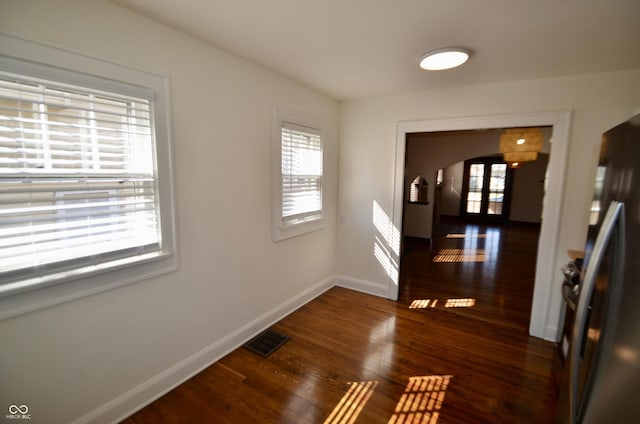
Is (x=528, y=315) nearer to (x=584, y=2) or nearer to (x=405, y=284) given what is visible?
(x=405, y=284)

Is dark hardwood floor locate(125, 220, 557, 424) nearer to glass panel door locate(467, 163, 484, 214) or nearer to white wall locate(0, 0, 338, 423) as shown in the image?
white wall locate(0, 0, 338, 423)

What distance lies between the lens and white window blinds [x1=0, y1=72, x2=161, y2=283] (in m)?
1.35

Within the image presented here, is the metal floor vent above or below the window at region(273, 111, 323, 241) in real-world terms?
below

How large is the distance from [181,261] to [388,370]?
184 cm

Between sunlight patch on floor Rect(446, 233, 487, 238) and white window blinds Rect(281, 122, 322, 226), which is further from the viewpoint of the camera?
sunlight patch on floor Rect(446, 233, 487, 238)

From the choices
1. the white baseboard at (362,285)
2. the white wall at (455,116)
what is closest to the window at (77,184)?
the white wall at (455,116)

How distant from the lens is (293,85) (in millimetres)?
2977

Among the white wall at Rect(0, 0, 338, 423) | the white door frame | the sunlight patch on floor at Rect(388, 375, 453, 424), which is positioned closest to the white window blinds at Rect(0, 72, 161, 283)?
→ the white wall at Rect(0, 0, 338, 423)

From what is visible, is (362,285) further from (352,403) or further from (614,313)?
(614,313)

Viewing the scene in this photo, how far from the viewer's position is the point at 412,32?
1.91 metres

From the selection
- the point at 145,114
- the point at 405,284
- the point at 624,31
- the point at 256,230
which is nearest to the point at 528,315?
the point at 405,284

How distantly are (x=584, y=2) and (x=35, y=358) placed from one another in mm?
3433

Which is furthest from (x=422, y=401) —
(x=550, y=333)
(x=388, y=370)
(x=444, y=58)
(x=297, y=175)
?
(x=444, y=58)

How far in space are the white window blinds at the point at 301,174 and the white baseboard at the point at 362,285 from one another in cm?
105
